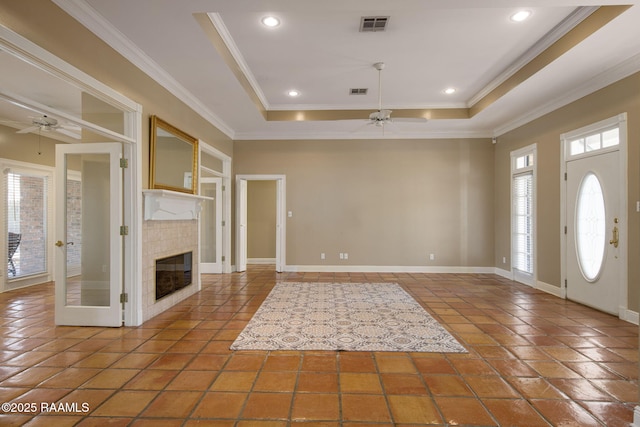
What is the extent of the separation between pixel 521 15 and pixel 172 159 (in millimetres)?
4277

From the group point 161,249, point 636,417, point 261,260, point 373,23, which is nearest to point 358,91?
point 373,23

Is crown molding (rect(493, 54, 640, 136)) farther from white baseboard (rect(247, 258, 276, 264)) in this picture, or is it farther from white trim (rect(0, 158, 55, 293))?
white trim (rect(0, 158, 55, 293))

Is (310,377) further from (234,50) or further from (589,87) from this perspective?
(589,87)

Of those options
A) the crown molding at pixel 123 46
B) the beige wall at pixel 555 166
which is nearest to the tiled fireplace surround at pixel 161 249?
the crown molding at pixel 123 46

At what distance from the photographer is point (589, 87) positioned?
4.07m

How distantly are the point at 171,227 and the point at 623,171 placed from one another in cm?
555

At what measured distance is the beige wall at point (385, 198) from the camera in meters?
6.57

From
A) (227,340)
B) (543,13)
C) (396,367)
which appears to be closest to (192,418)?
(227,340)

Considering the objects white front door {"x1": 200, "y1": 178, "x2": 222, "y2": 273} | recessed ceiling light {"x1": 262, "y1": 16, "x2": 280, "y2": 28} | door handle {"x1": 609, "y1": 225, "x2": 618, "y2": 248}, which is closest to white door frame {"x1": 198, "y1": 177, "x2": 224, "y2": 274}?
white front door {"x1": 200, "y1": 178, "x2": 222, "y2": 273}

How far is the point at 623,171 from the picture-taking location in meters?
3.62

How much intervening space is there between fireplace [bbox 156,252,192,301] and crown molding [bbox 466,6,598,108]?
5.21 meters

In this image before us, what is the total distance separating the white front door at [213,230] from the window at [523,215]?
575cm

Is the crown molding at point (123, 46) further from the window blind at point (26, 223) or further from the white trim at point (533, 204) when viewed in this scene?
the white trim at point (533, 204)

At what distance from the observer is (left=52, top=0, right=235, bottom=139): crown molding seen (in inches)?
100
